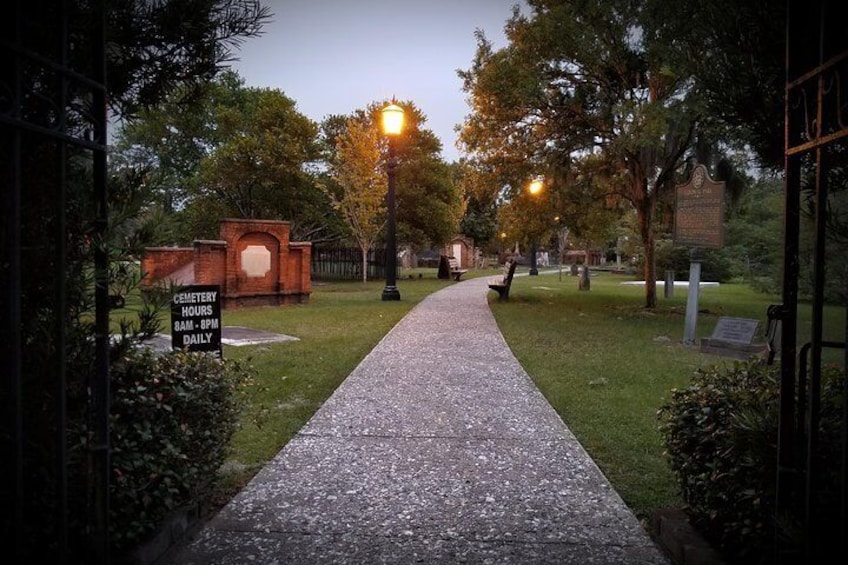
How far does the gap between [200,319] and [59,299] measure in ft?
12.0

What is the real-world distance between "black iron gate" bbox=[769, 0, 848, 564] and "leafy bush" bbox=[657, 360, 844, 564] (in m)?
0.03

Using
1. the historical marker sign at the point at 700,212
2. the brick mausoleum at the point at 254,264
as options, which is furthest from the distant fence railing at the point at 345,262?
the historical marker sign at the point at 700,212

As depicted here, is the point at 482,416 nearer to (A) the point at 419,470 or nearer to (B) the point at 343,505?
(A) the point at 419,470

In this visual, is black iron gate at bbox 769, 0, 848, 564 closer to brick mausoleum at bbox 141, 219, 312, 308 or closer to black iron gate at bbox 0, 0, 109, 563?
black iron gate at bbox 0, 0, 109, 563

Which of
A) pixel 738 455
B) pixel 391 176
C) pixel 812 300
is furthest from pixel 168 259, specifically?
pixel 812 300

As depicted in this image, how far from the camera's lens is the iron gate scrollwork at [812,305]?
1925 mm

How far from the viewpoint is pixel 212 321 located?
557cm

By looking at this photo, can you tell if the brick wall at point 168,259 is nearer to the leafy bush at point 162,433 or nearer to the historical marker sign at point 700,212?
the historical marker sign at point 700,212

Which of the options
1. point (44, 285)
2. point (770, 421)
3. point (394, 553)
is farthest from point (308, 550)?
point (770, 421)

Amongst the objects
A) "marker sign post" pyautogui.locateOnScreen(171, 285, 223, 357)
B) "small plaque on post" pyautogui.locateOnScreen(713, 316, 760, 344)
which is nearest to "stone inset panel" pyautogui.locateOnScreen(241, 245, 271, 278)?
"marker sign post" pyautogui.locateOnScreen(171, 285, 223, 357)

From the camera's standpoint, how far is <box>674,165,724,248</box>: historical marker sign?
10.1m

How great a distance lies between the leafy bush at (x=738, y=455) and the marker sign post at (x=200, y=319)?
4200 millimetres

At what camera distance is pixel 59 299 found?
197cm

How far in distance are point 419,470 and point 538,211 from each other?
45.6 feet
